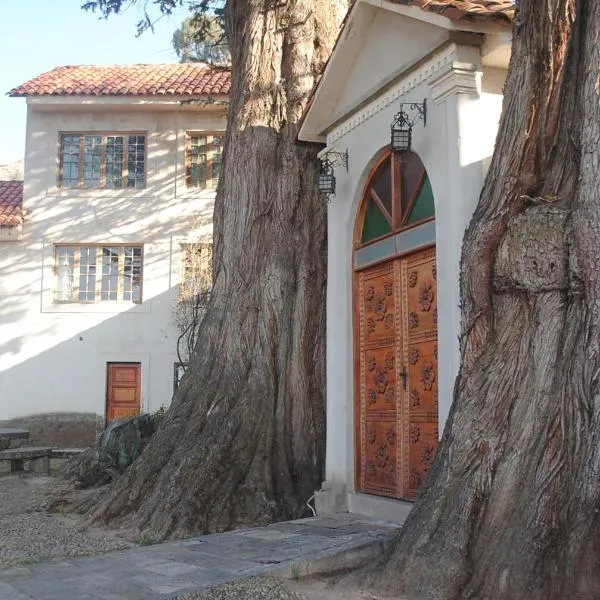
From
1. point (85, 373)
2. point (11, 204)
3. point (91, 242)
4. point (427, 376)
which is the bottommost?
point (427, 376)

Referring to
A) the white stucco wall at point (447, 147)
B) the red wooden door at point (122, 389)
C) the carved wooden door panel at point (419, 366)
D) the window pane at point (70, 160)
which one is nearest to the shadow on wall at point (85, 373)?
the red wooden door at point (122, 389)

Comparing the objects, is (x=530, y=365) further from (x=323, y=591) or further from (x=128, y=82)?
(x=128, y=82)

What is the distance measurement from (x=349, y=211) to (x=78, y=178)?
12.1 m

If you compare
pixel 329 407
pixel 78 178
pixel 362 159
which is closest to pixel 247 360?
pixel 329 407

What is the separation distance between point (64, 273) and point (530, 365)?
51.7 feet

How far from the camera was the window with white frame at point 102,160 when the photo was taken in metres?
19.2

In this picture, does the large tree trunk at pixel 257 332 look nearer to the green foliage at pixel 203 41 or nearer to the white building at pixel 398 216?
the white building at pixel 398 216

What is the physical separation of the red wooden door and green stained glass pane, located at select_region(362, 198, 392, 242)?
1125 centimetres

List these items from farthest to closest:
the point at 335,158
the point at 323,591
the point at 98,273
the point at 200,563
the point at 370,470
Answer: the point at 98,273, the point at 335,158, the point at 370,470, the point at 200,563, the point at 323,591

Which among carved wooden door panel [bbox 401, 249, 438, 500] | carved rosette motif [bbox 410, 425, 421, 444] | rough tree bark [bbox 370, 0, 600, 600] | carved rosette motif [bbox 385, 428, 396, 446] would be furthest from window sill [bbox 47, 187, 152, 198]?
rough tree bark [bbox 370, 0, 600, 600]

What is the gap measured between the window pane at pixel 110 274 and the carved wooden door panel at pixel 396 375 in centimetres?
1140

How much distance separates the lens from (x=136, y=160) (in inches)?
763

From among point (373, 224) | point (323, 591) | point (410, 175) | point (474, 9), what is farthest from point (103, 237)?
point (323, 591)

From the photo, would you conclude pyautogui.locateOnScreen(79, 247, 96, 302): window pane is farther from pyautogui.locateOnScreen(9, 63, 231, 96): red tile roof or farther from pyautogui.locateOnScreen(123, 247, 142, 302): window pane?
pyautogui.locateOnScreen(9, 63, 231, 96): red tile roof
